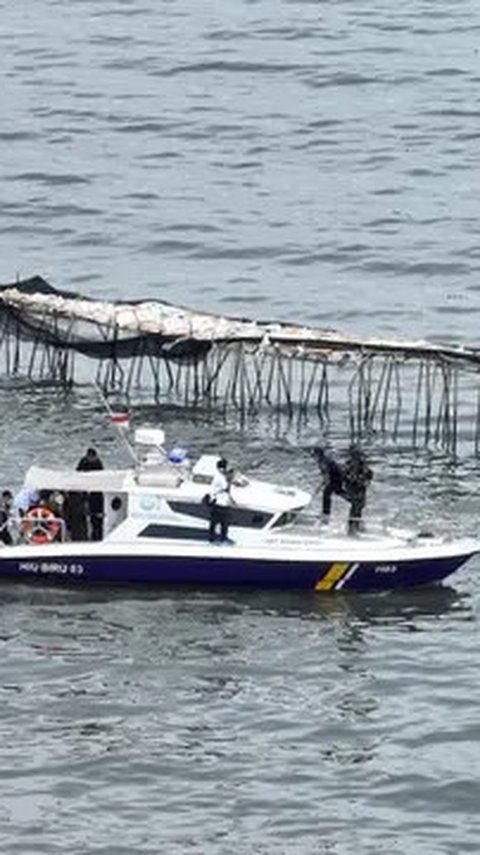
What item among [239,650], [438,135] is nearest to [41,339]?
[239,650]

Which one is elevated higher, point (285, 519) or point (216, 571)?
point (285, 519)

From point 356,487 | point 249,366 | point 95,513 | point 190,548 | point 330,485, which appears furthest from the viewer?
point 249,366

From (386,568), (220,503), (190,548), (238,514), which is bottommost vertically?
(386,568)

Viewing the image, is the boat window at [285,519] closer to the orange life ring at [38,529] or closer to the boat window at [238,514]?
the boat window at [238,514]

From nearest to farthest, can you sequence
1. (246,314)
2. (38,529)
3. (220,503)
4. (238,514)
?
1. (220,503)
2. (238,514)
3. (38,529)
4. (246,314)

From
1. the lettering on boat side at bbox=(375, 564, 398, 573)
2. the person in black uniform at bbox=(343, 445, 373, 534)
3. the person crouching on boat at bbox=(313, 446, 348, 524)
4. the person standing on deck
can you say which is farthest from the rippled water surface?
the person crouching on boat at bbox=(313, 446, 348, 524)

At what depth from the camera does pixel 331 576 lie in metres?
79.1

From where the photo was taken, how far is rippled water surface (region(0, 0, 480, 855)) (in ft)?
223

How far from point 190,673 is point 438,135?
61.2 metres

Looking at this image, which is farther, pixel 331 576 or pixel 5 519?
pixel 5 519

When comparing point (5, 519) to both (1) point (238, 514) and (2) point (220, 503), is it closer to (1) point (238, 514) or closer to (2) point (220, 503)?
(2) point (220, 503)

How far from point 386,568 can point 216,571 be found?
366 cm

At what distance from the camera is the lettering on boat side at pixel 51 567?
259ft

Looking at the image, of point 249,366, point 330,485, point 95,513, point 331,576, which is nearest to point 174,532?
point 95,513
